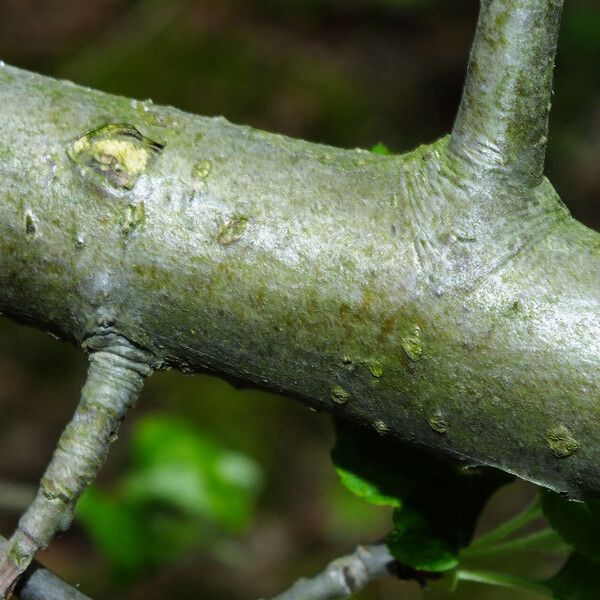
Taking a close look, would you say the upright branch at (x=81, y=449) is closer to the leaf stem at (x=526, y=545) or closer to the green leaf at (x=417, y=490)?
the green leaf at (x=417, y=490)

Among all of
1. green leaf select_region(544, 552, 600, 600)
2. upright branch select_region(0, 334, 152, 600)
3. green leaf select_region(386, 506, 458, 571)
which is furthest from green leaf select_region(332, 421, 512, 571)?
upright branch select_region(0, 334, 152, 600)

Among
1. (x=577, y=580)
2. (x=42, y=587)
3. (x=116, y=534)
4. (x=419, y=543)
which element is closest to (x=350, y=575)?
(x=419, y=543)

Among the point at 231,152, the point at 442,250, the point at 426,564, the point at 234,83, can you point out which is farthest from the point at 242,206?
the point at 234,83

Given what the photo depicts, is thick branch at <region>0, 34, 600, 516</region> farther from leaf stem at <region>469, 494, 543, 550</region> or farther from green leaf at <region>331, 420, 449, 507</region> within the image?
leaf stem at <region>469, 494, 543, 550</region>

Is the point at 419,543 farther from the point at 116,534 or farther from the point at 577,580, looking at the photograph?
the point at 116,534

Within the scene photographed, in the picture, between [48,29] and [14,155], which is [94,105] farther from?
[48,29]

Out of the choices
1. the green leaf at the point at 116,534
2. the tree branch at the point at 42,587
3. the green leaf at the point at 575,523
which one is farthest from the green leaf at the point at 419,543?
the green leaf at the point at 116,534
